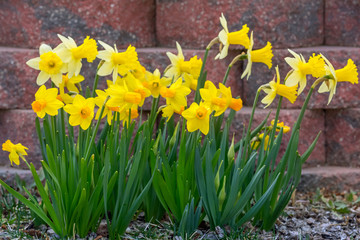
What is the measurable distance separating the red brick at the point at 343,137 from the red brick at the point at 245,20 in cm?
37

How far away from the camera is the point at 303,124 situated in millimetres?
2932

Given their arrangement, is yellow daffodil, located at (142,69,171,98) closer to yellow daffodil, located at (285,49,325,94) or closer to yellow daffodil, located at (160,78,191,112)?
yellow daffodil, located at (160,78,191,112)

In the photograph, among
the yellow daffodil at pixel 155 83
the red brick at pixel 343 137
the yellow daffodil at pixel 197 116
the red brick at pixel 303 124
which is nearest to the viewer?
the yellow daffodil at pixel 197 116

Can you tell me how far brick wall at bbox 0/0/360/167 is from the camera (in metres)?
2.88

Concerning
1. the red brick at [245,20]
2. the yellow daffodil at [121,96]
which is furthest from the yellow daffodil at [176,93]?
the red brick at [245,20]

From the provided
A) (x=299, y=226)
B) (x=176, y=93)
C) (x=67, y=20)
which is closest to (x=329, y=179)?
(x=299, y=226)

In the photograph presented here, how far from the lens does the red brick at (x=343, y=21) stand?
118 inches

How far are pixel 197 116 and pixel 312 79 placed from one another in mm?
1193

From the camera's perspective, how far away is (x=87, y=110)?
1855mm

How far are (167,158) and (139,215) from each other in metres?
0.33

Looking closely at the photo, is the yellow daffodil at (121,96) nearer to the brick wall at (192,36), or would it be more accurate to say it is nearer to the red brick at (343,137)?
the brick wall at (192,36)

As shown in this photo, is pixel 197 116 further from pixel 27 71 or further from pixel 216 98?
pixel 27 71

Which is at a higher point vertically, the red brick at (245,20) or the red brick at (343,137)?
the red brick at (245,20)

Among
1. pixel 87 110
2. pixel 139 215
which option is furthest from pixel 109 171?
pixel 139 215
